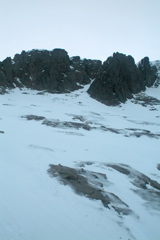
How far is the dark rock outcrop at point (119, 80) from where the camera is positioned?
5688cm

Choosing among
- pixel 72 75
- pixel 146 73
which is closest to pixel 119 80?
pixel 72 75

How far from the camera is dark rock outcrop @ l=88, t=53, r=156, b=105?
187 ft

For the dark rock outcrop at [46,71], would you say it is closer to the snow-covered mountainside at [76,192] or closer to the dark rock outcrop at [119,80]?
the dark rock outcrop at [119,80]

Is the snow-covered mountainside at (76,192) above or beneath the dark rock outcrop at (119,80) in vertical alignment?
beneath

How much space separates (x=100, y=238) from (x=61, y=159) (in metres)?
6.86

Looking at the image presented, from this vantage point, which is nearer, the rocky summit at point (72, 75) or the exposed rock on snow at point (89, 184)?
the exposed rock on snow at point (89, 184)

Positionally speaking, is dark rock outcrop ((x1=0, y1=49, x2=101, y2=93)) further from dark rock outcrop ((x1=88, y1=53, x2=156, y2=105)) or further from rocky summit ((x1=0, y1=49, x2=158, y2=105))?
dark rock outcrop ((x1=88, y1=53, x2=156, y2=105))

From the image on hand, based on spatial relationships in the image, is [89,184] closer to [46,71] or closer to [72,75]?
[46,71]

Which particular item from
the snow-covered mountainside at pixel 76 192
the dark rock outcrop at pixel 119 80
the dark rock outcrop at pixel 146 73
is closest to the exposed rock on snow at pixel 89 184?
the snow-covered mountainside at pixel 76 192

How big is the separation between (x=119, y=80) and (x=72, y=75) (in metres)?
18.1

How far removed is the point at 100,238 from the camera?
5.41 metres

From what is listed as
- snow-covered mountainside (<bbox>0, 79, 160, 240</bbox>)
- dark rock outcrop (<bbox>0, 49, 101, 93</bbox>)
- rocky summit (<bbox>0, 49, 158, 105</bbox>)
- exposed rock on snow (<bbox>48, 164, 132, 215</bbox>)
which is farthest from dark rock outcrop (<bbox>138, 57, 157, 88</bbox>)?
exposed rock on snow (<bbox>48, 164, 132, 215</bbox>)

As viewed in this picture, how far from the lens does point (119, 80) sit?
2479 inches

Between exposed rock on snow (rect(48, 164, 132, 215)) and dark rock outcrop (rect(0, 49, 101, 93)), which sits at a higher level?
Result: dark rock outcrop (rect(0, 49, 101, 93))
